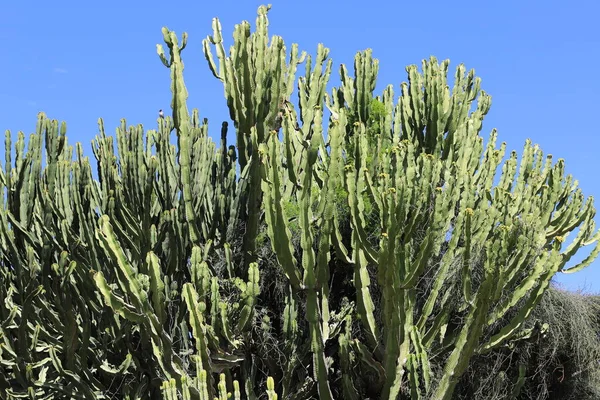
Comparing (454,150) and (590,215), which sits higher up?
(454,150)

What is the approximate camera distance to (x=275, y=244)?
8.45 metres

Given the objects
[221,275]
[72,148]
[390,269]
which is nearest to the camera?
[390,269]

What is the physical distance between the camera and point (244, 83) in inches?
381

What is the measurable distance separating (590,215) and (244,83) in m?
4.43

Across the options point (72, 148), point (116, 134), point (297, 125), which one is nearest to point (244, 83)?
point (297, 125)

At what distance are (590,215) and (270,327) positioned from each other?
4045 mm

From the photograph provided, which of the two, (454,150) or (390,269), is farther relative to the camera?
(454,150)

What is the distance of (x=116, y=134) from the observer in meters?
10.5

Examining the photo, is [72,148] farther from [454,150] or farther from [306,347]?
[454,150]

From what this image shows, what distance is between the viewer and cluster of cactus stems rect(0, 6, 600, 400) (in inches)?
339

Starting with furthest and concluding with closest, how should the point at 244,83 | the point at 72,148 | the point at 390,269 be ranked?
the point at 72,148 < the point at 244,83 < the point at 390,269

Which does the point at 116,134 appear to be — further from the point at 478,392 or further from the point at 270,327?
the point at 478,392

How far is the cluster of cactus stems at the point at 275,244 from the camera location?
8617 mm

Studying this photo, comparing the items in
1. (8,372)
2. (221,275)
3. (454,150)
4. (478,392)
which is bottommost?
(478,392)
